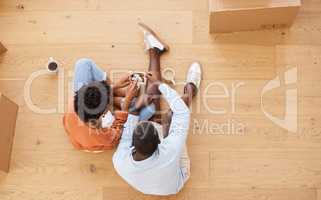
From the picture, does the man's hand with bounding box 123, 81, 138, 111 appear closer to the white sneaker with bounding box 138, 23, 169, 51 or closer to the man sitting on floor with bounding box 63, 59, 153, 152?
the man sitting on floor with bounding box 63, 59, 153, 152

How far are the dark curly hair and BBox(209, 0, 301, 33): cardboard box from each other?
74 centimetres

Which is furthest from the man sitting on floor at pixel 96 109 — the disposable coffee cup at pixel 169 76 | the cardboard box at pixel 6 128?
the cardboard box at pixel 6 128

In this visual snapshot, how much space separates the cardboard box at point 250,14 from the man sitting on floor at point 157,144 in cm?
28

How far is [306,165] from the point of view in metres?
2.30

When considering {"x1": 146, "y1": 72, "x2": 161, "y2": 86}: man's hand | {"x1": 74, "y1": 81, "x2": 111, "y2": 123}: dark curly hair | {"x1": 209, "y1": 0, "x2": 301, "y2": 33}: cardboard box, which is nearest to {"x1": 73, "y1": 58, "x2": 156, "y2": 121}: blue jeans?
{"x1": 146, "y1": 72, "x2": 161, "y2": 86}: man's hand

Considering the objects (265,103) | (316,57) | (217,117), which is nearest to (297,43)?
(316,57)

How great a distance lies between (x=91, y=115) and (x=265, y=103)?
101 cm

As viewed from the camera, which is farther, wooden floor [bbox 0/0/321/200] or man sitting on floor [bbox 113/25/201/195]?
wooden floor [bbox 0/0/321/200]

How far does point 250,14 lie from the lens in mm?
2197

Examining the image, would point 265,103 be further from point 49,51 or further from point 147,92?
point 49,51

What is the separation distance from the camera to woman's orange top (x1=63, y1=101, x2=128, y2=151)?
6.47 feet

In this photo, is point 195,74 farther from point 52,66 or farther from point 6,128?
point 6,128

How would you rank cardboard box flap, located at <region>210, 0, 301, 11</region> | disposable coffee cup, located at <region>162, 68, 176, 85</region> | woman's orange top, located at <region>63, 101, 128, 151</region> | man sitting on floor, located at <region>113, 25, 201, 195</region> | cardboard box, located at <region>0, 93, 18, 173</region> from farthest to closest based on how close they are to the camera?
disposable coffee cup, located at <region>162, 68, 176, 85</region> < cardboard box, located at <region>0, 93, 18, 173</region> < cardboard box flap, located at <region>210, 0, 301, 11</region> < woman's orange top, located at <region>63, 101, 128, 151</region> < man sitting on floor, located at <region>113, 25, 201, 195</region>

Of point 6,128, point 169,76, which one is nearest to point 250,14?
point 169,76
